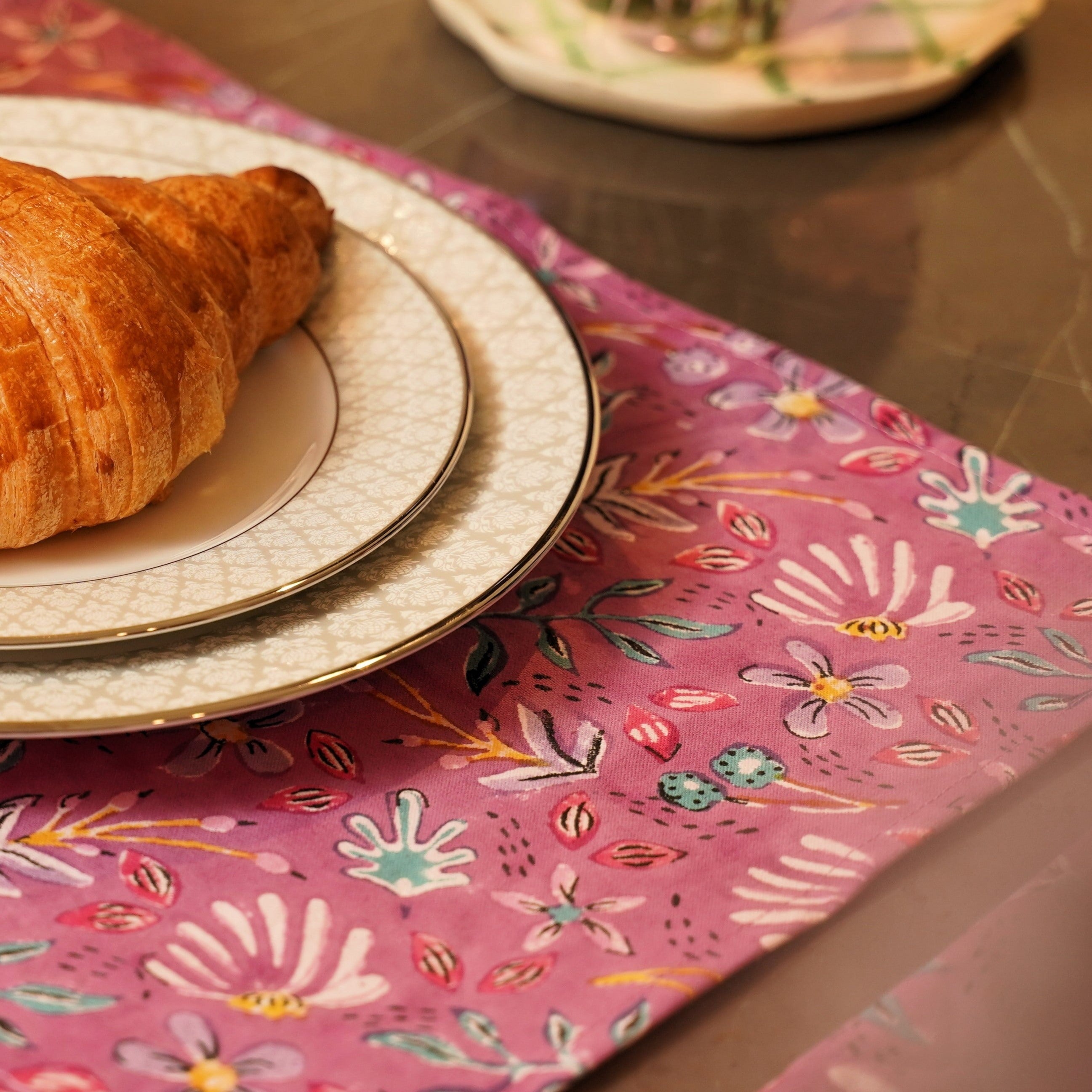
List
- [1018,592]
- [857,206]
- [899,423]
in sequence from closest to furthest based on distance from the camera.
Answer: [1018,592], [899,423], [857,206]

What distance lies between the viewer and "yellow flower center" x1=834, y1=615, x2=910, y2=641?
574 millimetres

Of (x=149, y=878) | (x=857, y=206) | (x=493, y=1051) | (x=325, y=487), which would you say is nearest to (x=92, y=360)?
(x=325, y=487)

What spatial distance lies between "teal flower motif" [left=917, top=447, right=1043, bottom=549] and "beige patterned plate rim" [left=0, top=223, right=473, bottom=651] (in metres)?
0.26

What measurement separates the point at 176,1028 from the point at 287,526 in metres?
0.21

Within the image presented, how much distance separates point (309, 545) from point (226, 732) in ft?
0.28

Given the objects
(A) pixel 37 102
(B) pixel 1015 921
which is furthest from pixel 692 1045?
(A) pixel 37 102

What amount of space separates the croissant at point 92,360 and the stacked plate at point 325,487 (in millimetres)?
28

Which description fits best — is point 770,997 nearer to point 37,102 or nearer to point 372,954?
point 372,954

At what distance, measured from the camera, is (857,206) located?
969 millimetres

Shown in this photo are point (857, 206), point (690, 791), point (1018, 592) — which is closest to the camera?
point (690, 791)

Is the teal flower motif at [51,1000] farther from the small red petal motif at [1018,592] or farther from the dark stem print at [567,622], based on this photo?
the small red petal motif at [1018,592]

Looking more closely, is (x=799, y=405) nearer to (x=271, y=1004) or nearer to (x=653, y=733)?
(x=653, y=733)

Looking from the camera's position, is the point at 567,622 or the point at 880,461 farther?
the point at 880,461

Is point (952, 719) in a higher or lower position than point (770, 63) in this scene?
lower
